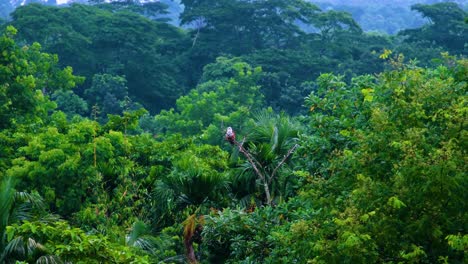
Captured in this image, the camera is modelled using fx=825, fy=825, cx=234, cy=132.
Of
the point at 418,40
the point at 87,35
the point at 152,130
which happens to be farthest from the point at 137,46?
the point at 418,40

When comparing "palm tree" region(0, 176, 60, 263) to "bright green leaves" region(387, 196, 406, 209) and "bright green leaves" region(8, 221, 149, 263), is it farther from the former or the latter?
"bright green leaves" region(387, 196, 406, 209)

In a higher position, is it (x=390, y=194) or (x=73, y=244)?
(x=390, y=194)

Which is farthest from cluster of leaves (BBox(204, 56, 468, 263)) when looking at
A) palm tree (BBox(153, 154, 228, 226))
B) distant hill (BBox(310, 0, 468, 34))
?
distant hill (BBox(310, 0, 468, 34))

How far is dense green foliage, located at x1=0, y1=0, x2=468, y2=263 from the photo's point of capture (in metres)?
8.20

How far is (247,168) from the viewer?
51.1 ft

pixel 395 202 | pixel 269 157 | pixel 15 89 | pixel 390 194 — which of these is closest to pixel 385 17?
pixel 15 89

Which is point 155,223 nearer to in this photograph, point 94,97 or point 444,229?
point 444,229

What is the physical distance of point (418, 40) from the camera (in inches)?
1586

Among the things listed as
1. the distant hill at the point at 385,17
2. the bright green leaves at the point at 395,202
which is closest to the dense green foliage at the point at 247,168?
the bright green leaves at the point at 395,202

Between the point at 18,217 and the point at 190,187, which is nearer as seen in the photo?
the point at 18,217

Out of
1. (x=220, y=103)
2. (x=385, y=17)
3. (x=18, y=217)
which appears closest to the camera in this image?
(x=18, y=217)

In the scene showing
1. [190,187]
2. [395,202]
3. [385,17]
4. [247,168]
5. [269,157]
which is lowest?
[385,17]

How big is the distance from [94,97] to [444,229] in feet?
103

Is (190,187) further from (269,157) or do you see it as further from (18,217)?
(18,217)
